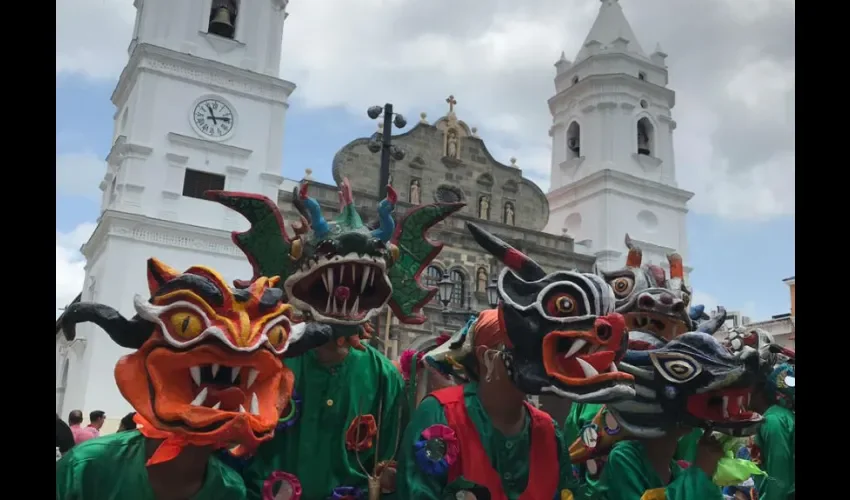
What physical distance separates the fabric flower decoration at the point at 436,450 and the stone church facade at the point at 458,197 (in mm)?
13898

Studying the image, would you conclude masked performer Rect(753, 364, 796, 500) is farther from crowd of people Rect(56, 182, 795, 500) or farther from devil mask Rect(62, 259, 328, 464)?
devil mask Rect(62, 259, 328, 464)

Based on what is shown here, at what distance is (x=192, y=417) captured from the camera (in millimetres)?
2322

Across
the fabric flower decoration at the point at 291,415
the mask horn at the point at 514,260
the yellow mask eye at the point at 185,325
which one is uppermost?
the mask horn at the point at 514,260

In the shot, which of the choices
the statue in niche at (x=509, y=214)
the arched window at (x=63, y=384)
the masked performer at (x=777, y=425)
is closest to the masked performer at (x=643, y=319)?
the masked performer at (x=777, y=425)

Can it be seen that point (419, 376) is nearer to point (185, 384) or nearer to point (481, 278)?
point (185, 384)

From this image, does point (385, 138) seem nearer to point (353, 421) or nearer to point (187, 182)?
point (353, 421)

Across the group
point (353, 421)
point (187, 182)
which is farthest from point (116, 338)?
point (187, 182)

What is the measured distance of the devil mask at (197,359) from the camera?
234 centimetres

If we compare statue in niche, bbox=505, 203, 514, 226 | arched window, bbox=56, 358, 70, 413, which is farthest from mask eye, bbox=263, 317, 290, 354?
statue in niche, bbox=505, 203, 514, 226

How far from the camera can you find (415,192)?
1969cm

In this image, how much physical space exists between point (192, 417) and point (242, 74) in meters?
16.0

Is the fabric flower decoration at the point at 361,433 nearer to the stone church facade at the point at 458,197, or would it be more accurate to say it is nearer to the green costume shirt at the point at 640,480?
the green costume shirt at the point at 640,480

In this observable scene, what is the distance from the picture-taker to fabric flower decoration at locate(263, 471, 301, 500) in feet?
10.1

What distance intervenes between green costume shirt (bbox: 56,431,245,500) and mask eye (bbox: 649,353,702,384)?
1.89 meters
